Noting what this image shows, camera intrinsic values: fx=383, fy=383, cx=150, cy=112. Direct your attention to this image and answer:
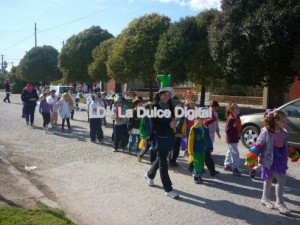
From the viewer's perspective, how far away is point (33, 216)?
5.05 metres

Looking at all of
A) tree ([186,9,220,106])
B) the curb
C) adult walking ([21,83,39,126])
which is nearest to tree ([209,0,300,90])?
tree ([186,9,220,106])

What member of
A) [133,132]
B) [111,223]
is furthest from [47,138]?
[111,223]

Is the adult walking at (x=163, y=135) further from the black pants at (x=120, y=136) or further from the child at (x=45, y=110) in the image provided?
the child at (x=45, y=110)

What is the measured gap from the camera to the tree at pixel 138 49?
2230 cm

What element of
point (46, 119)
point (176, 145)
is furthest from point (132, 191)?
point (46, 119)

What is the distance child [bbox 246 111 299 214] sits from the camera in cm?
563

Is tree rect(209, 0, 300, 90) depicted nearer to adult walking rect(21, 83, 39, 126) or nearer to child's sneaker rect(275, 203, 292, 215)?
adult walking rect(21, 83, 39, 126)

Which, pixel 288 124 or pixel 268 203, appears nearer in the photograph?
pixel 268 203

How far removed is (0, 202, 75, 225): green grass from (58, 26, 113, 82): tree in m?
30.8

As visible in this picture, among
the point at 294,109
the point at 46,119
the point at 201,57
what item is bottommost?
the point at 46,119

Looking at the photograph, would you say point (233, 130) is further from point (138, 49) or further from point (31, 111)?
point (138, 49)

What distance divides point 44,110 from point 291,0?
32.3 feet

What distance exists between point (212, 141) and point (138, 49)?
14574 millimetres

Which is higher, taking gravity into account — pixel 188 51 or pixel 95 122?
pixel 188 51
